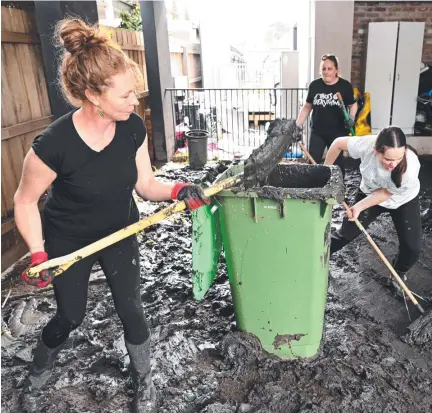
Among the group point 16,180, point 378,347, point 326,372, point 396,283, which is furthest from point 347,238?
point 16,180

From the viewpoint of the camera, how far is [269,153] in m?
2.54

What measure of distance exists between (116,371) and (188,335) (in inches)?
22.3

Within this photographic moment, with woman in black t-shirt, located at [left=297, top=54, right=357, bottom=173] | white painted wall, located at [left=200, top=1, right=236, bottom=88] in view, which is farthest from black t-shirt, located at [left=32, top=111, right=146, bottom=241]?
white painted wall, located at [left=200, top=1, right=236, bottom=88]

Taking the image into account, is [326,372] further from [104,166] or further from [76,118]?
[76,118]

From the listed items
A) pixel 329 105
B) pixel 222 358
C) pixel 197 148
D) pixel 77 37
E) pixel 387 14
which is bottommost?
pixel 222 358

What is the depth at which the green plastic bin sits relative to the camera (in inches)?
92.5

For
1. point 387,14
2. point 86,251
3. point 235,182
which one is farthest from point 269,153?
point 387,14

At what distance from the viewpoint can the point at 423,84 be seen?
7.77 metres

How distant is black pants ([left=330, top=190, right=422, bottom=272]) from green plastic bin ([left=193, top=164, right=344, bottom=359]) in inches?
30.3

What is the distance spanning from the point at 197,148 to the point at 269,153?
524 centimetres

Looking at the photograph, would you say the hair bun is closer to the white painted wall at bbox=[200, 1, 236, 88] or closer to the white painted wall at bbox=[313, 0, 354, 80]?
the white painted wall at bbox=[313, 0, 354, 80]

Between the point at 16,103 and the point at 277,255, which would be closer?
the point at 277,255

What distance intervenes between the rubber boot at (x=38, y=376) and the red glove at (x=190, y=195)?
3.52 feet

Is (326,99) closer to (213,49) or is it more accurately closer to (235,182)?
(235,182)
